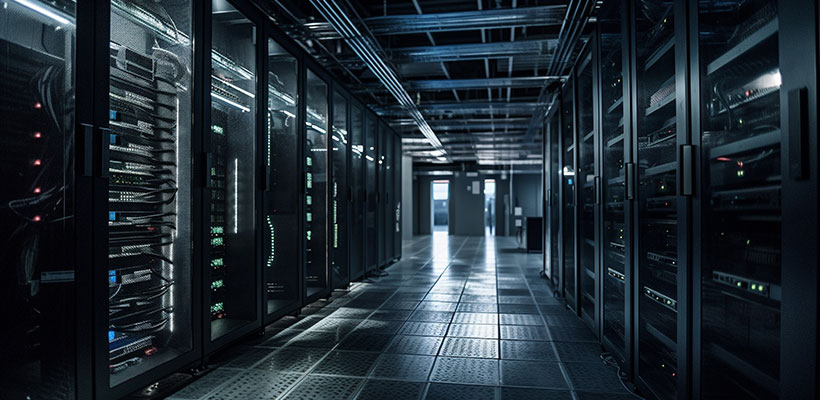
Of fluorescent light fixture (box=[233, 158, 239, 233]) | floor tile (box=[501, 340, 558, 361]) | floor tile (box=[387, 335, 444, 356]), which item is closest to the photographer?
floor tile (box=[501, 340, 558, 361])

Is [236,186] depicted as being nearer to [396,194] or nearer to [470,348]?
[470,348]

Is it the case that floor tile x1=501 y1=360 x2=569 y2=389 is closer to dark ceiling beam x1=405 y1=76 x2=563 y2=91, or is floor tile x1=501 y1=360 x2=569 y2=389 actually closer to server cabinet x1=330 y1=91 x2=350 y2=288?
server cabinet x1=330 y1=91 x2=350 y2=288

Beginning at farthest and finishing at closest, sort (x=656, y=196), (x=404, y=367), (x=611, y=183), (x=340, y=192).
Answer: (x=340, y=192) < (x=611, y=183) < (x=404, y=367) < (x=656, y=196)

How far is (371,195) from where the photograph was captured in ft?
Answer: 22.8

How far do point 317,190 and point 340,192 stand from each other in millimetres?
611

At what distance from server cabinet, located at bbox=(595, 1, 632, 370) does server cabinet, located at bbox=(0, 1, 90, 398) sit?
2744 mm

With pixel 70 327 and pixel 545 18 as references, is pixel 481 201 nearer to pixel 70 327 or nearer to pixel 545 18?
pixel 545 18

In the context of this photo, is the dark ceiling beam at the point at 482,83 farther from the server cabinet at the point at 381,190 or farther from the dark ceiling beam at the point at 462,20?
the dark ceiling beam at the point at 462,20

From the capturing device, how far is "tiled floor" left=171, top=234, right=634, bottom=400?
8.07 ft

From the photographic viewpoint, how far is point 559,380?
2.62 meters

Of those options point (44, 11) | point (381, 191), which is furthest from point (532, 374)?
point (381, 191)

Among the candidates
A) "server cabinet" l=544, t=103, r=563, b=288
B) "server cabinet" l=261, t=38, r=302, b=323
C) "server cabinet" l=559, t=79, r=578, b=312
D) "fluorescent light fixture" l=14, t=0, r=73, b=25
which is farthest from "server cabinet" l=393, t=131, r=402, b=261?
"fluorescent light fixture" l=14, t=0, r=73, b=25

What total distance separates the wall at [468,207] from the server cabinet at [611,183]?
15541 millimetres

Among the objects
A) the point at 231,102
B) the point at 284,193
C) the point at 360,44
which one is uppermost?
the point at 360,44
